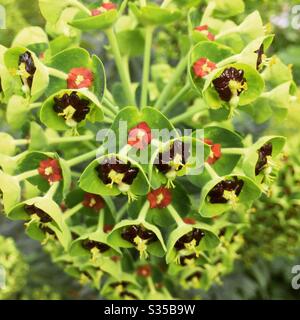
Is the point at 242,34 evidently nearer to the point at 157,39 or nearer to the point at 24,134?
the point at 24,134

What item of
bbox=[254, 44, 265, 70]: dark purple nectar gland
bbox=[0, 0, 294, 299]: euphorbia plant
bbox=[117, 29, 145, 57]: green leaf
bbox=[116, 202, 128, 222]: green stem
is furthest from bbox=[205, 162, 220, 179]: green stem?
bbox=[117, 29, 145, 57]: green leaf

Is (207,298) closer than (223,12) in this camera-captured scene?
No

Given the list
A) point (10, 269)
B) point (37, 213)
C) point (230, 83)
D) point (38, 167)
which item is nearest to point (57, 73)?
point (38, 167)

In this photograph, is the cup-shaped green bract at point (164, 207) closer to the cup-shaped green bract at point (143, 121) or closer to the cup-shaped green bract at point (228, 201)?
the cup-shaped green bract at point (228, 201)

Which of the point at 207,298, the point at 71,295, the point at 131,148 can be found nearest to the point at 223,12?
the point at 131,148

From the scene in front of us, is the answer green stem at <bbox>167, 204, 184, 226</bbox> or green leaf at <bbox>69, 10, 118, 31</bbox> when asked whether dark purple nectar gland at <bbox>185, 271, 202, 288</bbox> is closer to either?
green stem at <bbox>167, 204, 184, 226</bbox>

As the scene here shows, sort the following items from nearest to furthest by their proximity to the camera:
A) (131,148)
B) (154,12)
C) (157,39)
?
(131,148) < (154,12) < (157,39)
